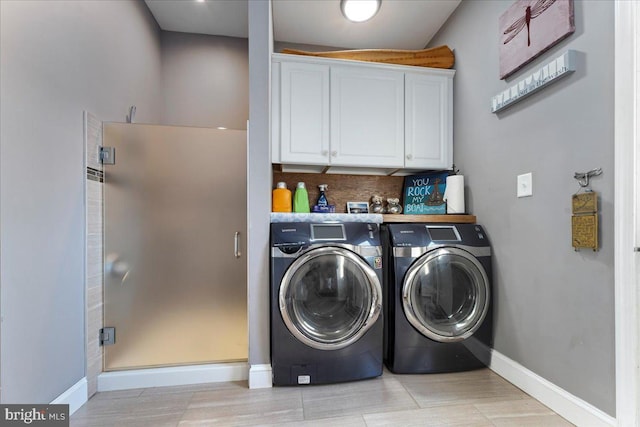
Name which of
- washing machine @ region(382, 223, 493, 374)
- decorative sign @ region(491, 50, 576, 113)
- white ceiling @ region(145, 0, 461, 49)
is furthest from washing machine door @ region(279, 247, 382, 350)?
white ceiling @ region(145, 0, 461, 49)

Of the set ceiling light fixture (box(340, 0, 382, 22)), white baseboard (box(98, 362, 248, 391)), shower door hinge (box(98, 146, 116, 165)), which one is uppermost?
ceiling light fixture (box(340, 0, 382, 22))

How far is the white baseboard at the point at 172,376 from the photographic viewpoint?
1.61 meters

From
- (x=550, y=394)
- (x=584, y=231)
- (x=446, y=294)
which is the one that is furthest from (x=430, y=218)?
(x=550, y=394)

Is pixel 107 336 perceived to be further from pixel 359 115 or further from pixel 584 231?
pixel 584 231

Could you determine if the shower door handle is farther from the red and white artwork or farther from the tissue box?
the red and white artwork

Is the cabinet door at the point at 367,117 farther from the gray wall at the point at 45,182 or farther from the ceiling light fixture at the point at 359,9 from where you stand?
the gray wall at the point at 45,182

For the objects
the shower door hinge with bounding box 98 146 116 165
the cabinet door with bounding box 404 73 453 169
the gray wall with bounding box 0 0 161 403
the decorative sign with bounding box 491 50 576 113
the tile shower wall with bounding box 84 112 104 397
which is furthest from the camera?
the cabinet door with bounding box 404 73 453 169

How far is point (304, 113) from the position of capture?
210 centimetres

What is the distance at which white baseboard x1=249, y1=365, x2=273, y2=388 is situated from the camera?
5.31 ft

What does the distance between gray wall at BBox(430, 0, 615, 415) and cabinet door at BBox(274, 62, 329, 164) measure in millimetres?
1080

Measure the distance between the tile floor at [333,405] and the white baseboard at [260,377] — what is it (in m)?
0.03

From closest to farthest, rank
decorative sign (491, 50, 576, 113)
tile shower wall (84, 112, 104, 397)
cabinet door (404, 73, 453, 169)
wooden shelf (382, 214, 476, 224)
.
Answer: decorative sign (491, 50, 576, 113) < tile shower wall (84, 112, 104, 397) < wooden shelf (382, 214, 476, 224) < cabinet door (404, 73, 453, 169)

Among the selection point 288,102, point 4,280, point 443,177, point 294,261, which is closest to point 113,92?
point 288,102

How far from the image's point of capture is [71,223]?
1428 mm
